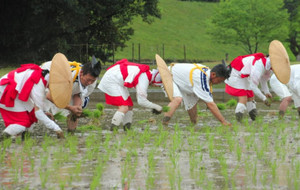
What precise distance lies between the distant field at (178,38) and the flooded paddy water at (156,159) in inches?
1730

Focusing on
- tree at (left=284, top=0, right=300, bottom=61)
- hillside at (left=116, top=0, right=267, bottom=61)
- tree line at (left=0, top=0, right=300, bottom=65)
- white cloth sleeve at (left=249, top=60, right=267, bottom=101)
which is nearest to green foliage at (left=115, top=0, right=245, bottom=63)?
hillside at (left=116, top=0, right=267, bottom=61)

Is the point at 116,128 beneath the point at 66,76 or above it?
beneath

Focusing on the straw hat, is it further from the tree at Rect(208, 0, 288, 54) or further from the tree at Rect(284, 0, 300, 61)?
the tree at Rect(284, 0, 300, 61)

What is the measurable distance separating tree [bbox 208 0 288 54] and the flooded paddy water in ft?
115

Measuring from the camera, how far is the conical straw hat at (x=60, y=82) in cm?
928

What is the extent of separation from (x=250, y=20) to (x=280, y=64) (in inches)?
1360

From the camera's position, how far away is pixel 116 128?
10898 mm

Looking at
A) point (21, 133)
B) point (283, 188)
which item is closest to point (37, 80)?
point (21, 133)

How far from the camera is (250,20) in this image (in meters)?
46.5

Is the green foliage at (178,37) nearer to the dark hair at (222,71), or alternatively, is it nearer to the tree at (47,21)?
the tree at (47,21)

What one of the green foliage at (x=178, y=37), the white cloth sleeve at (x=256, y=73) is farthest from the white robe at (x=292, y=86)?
the green foliage at (x=178, y=37)

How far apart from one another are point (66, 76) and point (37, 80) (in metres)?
0.41

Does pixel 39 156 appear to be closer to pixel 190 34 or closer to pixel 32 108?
pixel 32 108

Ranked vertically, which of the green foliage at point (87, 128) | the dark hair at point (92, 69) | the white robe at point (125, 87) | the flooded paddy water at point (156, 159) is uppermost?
the dark hair at point (92, 69)
